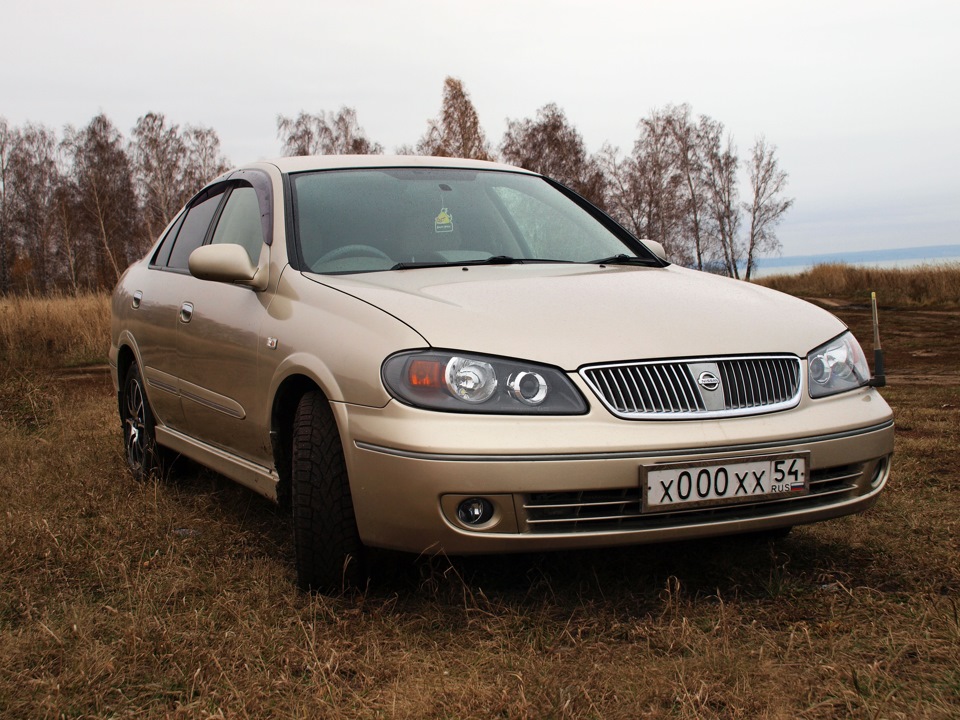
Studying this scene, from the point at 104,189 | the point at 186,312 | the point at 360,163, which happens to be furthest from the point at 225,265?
the point at 104,189

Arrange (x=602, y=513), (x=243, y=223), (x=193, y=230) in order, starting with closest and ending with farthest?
1. (x=602, y=513)
2. (x=243, y=223)
3. (x=193, y=230)

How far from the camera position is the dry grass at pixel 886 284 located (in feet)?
85.6

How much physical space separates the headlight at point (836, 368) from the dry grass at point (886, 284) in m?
22.5

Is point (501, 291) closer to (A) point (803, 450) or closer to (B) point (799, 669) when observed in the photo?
(A) point (803, 450)

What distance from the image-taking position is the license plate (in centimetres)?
281

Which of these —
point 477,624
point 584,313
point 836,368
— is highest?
point 584,313

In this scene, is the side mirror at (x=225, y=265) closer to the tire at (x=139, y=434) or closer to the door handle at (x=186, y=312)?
the door handle at (x=186, y=312)

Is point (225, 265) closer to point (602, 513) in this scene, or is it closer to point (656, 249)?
point (602, 513)

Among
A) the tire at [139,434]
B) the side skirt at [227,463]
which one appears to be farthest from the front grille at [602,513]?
the tire at [139,434]

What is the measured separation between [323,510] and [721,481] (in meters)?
1.15

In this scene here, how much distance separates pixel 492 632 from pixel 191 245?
2.79 meters

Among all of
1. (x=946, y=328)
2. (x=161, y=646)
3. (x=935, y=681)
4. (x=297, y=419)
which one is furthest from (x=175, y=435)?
(x=946, y=328)

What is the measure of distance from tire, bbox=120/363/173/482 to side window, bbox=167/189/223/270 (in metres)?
0.62

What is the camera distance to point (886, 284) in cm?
2878
